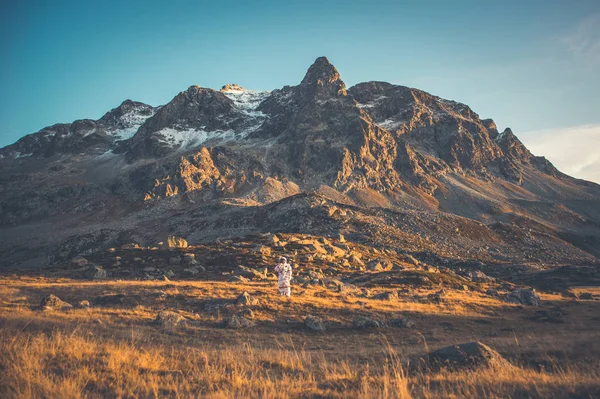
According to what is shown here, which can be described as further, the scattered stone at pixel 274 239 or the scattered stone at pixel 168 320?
the scattered stone at pixel 274 239

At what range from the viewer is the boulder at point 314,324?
674 inches

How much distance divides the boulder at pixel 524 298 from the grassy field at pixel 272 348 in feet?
8.26

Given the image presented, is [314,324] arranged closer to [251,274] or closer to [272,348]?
[272,348]

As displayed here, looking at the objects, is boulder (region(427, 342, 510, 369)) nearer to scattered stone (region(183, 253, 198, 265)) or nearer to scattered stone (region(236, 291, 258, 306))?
scattered stone (region(236, 291, 258, 306))

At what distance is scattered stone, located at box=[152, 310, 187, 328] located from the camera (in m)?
15.4

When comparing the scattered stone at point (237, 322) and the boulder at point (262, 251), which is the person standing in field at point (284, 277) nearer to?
the scattered stone at point (237, 322)

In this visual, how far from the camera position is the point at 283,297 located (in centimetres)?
2320

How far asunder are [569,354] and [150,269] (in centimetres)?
3747

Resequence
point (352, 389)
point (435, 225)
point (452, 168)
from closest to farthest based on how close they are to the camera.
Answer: point (352, 389) < point (435, 225) < point (452, 168)

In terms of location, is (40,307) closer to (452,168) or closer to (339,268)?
(339,268)

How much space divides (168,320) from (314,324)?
7258 mm

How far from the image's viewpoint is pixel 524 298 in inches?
1206

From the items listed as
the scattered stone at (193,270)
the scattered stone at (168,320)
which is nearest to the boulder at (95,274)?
the scattered stone at (193,270)

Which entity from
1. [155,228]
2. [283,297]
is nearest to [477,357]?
[283,297]
